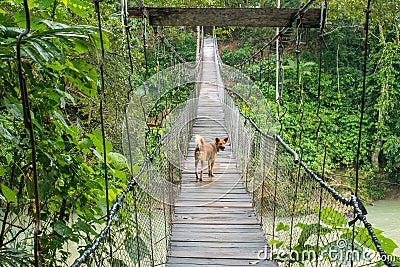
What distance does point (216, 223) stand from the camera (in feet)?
8.71

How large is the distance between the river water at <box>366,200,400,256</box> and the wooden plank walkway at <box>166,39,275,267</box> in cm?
375

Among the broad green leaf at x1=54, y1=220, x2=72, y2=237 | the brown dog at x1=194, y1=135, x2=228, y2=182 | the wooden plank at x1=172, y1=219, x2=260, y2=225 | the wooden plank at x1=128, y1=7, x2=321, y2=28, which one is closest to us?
the broad green leaf at x1=54, y1=220, x2=72, y2=237

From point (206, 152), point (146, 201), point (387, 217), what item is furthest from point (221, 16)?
point (387, 217)

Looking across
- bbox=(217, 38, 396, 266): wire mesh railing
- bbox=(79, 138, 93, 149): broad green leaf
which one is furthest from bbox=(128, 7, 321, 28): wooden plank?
bbox=(79, 138, 93, 149): broad green leaf

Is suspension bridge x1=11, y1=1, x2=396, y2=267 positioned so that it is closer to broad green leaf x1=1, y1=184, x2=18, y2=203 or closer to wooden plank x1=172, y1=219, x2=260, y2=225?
wooden plank x1=172, y1=219, x2=260, y2=225

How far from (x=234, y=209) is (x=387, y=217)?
5.41 metres

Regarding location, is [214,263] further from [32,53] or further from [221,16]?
[32,53]

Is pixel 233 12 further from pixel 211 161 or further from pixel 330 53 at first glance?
pixel 330 53

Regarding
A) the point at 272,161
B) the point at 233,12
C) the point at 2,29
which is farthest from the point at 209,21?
the point at 2,29

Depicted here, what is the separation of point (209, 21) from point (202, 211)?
1224 mm

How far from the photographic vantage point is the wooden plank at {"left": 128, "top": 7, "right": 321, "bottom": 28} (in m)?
2.26

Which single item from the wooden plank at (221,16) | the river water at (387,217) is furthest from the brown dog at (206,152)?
the river water at (387,217)

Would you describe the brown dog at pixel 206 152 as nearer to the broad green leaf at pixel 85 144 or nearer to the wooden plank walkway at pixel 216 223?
the wooden plank walkway at pixel 216 223

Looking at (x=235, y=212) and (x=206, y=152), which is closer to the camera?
(x=235, y=212)
